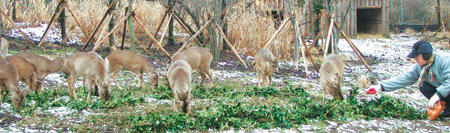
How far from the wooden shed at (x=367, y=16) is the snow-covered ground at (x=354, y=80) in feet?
5.30

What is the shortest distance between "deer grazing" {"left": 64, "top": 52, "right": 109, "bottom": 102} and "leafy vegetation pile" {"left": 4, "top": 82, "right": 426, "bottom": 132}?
8.5 inches

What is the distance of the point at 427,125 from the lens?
7516 mm

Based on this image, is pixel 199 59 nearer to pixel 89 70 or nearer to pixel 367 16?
pixel 89 70

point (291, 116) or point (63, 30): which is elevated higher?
point (63, 30)

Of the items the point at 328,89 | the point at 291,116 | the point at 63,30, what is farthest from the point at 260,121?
the point at 63,30

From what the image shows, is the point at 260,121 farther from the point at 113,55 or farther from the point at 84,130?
the point at 113,55

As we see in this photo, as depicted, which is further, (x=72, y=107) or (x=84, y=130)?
(x=72, y=107)

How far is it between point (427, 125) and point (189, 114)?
3.69 m

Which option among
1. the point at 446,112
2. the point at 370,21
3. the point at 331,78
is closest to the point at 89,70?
the point at 331,78

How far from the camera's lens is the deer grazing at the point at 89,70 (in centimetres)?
766

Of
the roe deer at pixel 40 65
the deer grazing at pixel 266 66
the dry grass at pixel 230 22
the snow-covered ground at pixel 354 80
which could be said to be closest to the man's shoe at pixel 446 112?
the snow-covered ground at pixel 354 80

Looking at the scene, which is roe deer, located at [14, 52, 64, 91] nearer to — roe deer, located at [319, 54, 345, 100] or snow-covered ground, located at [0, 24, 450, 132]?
snow-covered ground, located at [0, 24, 450, 132]

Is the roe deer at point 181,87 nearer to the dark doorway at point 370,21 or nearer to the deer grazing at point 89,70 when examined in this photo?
the deer grazing at point 89,70

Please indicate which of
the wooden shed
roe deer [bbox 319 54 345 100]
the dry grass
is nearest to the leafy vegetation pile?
roe deer [bbox 319 54 345 100]
